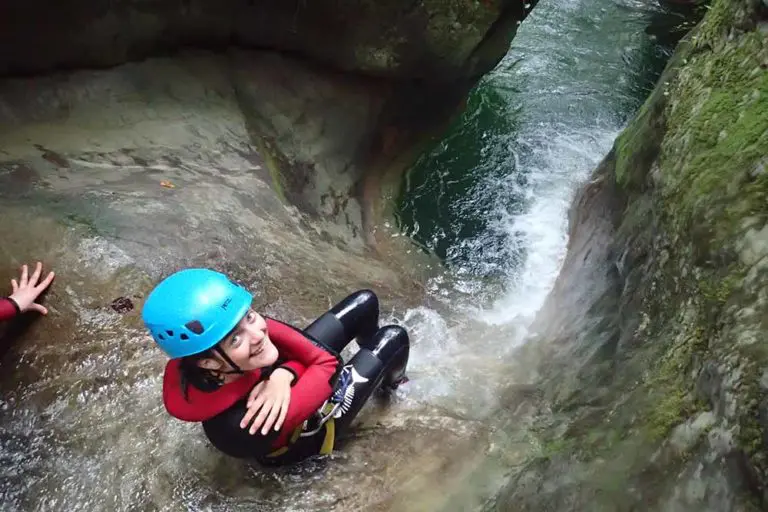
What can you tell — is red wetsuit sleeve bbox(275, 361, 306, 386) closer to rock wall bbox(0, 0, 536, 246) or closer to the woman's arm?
the woman's arm

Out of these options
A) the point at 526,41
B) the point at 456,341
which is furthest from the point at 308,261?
the point at 526,41

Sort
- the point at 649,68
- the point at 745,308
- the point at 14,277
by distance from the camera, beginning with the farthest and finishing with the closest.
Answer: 1. the point at 649,68
2. the point at 14,277
3. the point at 745,308

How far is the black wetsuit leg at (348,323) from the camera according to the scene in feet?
11.9

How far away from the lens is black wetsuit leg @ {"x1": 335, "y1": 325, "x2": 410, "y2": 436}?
344cm

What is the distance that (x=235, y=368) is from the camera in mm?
2691

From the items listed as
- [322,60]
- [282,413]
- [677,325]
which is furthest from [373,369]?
[322,60]

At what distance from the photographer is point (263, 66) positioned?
7414mm

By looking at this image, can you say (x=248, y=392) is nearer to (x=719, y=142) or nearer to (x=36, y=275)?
(x=36, y=275)

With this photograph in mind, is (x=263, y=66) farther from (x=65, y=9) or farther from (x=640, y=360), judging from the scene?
(x=640, y=360)

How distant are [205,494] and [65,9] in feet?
14.6

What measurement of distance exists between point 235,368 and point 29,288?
6.19 ft

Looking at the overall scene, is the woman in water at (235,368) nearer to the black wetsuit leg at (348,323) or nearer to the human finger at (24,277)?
the black wetsuit leg at (348,323)

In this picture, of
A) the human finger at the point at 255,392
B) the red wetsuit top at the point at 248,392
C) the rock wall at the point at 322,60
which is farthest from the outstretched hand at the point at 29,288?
the rock wall at the point at 322,60

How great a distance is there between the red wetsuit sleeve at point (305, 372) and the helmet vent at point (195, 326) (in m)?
0.53
